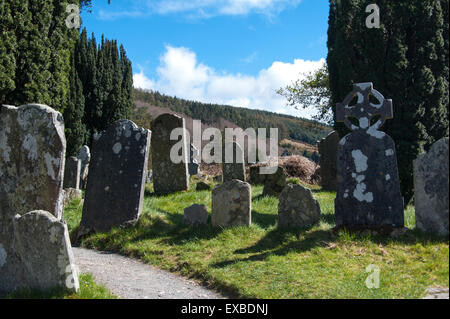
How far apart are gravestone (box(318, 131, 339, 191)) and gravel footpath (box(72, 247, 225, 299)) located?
8731mm

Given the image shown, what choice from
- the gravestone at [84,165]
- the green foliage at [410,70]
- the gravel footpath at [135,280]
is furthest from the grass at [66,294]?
the gravestone at [84,165]

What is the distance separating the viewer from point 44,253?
498cm

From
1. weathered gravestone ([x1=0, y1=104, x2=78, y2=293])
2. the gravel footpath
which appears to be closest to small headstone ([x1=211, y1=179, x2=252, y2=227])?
the gravel footpath

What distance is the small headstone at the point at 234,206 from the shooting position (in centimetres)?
811

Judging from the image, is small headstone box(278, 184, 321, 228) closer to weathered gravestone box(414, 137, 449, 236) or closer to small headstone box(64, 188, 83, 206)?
weathered gravestone box(414, 137, 449, 236)

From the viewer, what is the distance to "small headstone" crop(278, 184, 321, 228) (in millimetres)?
7723

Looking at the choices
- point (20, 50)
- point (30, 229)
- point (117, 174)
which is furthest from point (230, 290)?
point (20, 50)

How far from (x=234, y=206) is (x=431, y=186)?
3823 mm

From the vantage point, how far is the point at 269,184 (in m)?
12.2

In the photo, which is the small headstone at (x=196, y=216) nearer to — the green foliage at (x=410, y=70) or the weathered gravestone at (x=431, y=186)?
the weathered gravestone at (x=431, y=186)

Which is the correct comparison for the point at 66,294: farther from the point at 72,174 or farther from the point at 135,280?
the point at 72,174

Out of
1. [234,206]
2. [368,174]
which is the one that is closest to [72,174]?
[234,206]

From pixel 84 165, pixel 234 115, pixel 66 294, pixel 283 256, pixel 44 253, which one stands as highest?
pixel 234 115

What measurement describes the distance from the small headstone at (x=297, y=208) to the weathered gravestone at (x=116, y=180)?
3.14 m
